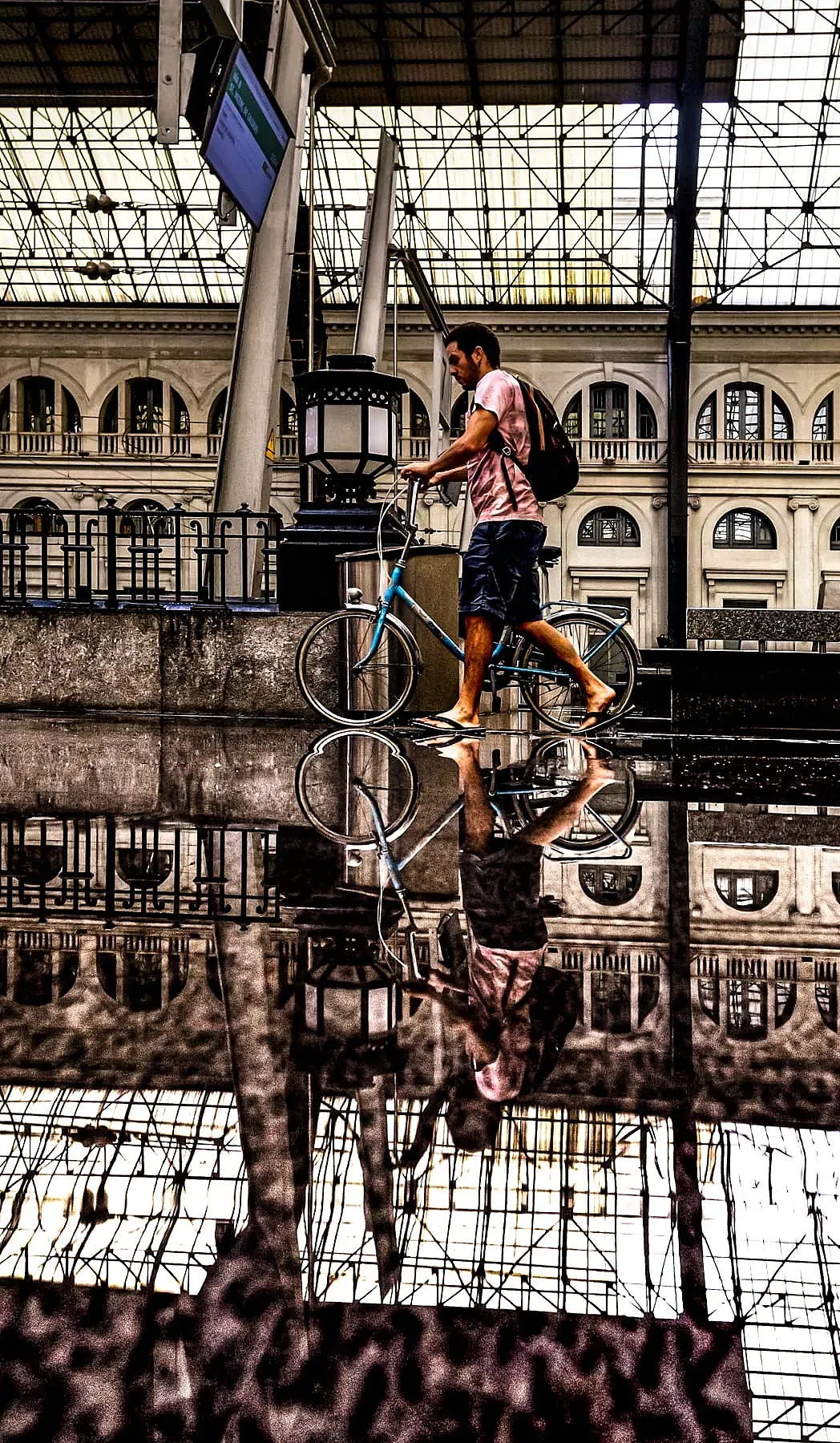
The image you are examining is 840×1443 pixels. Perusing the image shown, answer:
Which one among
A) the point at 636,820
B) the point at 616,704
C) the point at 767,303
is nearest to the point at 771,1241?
the point at 636,820

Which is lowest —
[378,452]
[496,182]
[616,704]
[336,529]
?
[616,704]

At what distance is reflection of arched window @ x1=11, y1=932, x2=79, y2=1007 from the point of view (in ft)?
5.02

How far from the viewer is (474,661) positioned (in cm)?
512

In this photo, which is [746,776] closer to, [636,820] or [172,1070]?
[636,820]

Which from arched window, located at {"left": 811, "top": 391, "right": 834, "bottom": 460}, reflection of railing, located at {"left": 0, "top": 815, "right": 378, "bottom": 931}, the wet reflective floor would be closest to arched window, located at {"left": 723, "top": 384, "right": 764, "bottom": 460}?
arched window, located at {"left": 811, "top": 391, "right": 834, "bottom": 460}

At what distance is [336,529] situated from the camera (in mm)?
7633

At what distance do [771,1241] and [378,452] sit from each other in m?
7.56

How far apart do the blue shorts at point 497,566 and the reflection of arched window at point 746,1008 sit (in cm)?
360

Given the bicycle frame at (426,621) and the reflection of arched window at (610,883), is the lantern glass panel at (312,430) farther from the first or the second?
the reflection of arched window at (610,883)

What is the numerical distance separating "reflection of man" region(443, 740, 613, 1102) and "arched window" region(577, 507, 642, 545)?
3098 cm

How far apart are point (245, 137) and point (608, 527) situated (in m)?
26.3

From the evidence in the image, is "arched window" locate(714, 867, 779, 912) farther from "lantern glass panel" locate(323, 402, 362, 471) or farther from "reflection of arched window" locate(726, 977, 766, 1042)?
"lantern glass panel" locate(323, 402, 362, 471)

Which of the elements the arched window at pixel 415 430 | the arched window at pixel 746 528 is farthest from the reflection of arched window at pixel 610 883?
the arched window at pixel 415 430

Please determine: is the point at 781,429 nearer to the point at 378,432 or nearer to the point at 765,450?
the point at 765,450
